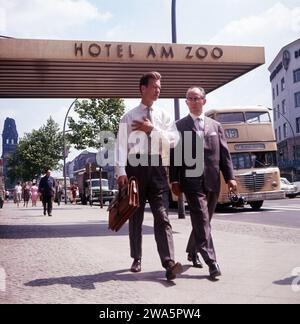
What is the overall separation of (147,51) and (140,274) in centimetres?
596

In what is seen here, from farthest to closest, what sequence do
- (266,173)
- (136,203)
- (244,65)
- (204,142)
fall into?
1. (266,173)
2. (244,65)
3. (204,142)
4. (136,203)

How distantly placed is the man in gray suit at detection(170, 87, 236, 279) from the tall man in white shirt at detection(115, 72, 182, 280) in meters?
0.16

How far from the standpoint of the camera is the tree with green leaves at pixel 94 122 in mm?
36625

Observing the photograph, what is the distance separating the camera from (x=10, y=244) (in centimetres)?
771

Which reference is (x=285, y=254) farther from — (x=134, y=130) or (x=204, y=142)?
(x=134, y=130)

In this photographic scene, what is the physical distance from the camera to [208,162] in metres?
4.65

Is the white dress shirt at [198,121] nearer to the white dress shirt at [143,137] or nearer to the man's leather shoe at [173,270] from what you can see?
the white dress shirt at [143,137]

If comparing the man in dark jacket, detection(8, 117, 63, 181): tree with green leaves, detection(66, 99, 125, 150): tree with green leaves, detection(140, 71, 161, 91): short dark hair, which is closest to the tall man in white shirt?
detection(140, 71, 161, 91): short dark hair

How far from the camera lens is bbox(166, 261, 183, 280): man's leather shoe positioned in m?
4.19

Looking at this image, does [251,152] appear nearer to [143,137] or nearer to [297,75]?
[143,137]

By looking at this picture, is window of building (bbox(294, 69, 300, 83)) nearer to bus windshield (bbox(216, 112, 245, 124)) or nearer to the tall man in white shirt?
bus windshield (bbox(216, 112, 245, 124))

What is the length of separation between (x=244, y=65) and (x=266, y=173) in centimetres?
821

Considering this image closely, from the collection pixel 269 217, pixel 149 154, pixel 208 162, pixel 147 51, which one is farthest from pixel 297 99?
pixel 149 154
